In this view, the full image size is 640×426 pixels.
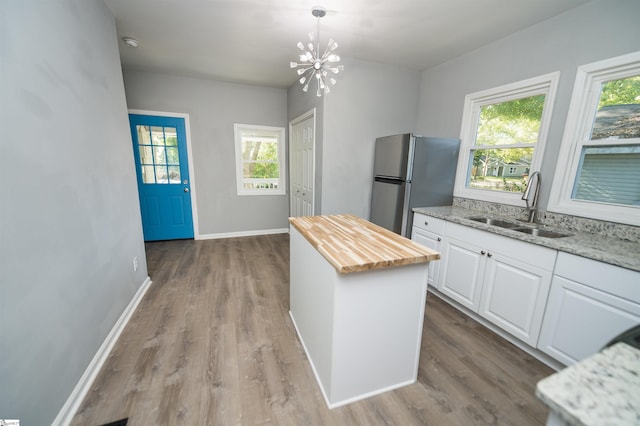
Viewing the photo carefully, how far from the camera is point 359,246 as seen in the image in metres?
1.43

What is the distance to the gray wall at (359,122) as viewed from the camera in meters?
3.00

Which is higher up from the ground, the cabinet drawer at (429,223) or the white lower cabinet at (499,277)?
the cabinet drawer at (429,223)

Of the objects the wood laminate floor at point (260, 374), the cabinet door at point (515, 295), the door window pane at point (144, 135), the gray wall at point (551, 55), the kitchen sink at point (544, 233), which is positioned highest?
the gray wall at point (551, 55)

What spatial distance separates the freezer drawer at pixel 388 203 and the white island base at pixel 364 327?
1.49 metres

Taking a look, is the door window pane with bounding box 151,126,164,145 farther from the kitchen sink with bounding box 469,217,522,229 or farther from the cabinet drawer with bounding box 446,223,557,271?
the kitchen sink with bounding box 469,217,522,229

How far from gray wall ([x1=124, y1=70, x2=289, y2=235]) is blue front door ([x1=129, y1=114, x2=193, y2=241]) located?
184 millimetres

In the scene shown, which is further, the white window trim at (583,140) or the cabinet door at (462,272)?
the cabinet door at (462,272)

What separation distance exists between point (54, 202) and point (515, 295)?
3045 mm

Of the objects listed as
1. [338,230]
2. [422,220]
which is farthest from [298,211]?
[338,230]

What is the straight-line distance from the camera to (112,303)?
1.89 metres

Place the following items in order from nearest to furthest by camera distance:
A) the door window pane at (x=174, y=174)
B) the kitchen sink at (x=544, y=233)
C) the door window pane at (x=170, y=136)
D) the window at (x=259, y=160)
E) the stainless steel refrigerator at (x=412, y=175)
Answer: the kitchen sink at (x=544, y=233) → the stainless steel refrigerator at (x=412, y=175) → the door window pane at (x=170, y=136) → the door window pane at (x=174, y=174) → the window at (x=259, y=160)

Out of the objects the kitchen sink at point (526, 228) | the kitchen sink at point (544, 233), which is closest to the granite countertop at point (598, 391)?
the kitchen sink at point (526, 228)

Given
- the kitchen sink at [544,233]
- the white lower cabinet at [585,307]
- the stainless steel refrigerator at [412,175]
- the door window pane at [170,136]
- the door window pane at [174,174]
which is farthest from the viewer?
the door window pane at [174,174]

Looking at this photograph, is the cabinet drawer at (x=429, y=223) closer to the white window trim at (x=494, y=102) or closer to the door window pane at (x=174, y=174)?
the white window trim at (x=494, y=102)
